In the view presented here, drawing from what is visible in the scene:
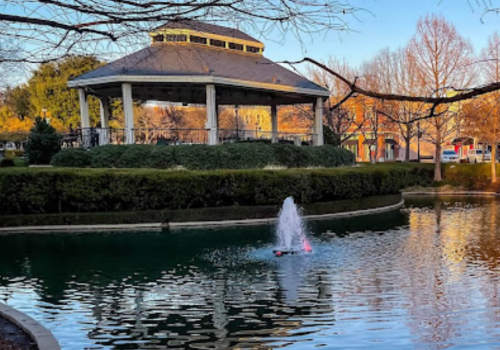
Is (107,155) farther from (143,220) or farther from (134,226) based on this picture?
(134,226)

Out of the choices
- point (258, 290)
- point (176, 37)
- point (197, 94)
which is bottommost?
point (258, 290)

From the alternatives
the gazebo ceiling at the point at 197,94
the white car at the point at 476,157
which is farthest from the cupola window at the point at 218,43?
the white car at the point at 476,157

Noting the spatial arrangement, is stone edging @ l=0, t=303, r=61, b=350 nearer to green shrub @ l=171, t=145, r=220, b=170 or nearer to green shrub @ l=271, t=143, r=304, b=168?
green shrub @ l=171, t=145, r=220, b=170

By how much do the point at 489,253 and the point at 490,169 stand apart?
22149 millimetres

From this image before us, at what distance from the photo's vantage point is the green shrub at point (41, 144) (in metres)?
22.0

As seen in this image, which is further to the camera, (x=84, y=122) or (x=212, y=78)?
(x=84, y=122)

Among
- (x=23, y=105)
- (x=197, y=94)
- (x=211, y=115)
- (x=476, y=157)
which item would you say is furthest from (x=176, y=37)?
(x=23, y=105)

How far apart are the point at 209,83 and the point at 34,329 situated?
16790 millimetres

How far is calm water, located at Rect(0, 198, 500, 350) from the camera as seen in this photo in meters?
5.67

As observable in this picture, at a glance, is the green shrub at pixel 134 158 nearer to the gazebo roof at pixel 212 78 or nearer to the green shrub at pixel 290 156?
the gazebo roof at pixel 212 78

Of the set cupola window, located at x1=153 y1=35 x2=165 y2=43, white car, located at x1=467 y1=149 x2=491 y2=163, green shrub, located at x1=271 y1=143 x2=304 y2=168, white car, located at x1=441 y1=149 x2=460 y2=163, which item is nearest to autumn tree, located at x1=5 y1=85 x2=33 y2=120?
green shrub, located at x1=271 y1=143 x2=304 y2=168

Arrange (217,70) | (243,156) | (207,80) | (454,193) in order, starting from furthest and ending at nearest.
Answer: (454,193) → (217,70) → (207,80) → (243,156)

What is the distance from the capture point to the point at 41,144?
72.4 feet

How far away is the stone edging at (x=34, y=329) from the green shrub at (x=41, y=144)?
17.5 meters
